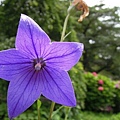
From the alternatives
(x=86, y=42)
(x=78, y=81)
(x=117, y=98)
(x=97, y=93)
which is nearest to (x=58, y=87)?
(x=78, y=81)

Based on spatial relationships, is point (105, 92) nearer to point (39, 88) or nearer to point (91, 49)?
point (39, 88)

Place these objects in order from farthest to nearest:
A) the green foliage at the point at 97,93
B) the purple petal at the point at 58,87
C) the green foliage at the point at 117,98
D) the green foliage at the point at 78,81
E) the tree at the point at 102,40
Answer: the tree at the point at 102,40, the green foliage at the point at 117,98, the green foliage at the point at 97,93, the green foliage at the point at 78,81, the purple petal at the point at 58,87

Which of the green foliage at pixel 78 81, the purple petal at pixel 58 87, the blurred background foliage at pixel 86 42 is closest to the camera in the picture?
the purple petal at pixel 58 87

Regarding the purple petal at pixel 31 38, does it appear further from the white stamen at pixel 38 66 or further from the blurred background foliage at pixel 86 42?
the blurred background foliage at pixel 86 42

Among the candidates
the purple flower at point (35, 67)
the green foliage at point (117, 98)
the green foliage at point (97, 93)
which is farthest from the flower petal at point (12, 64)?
the green foliage at point (117, 98)

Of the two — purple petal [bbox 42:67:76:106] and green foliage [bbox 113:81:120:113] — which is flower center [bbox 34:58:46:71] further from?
green foliage [bbox 113:81:120:113]

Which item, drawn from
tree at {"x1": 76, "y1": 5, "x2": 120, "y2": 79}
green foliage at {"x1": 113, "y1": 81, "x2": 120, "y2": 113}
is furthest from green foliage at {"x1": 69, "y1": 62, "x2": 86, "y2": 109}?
tree at {"x1": 76, "y1": 5, "x2": 120, "y2": 79}

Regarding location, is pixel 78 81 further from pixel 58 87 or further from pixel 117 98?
pixel 117 98

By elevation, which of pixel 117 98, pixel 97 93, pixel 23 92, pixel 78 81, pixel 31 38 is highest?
pixel 31 38
